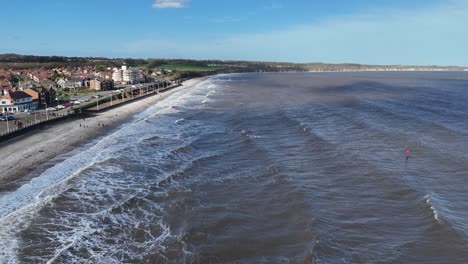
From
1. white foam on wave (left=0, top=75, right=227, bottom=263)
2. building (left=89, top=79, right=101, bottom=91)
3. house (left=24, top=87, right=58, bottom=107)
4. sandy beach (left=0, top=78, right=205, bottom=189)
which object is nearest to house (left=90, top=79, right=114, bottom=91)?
building (left=89, top=79, right=101, bottom=91)

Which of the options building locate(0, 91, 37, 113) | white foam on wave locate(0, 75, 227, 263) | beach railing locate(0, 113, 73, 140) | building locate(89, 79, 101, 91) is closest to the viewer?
white foam on wave locate(0, 75, 227, 263)

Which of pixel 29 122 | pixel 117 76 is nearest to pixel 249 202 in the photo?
pixel 29 122

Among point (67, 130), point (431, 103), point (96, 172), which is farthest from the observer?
point (431, 103)

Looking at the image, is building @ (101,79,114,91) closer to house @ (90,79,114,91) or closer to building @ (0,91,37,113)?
house @ (90,79,114,91)

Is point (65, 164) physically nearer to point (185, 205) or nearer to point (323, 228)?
point (185, 205)

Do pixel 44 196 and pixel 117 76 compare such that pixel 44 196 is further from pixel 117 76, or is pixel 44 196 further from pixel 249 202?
pixel 117 76

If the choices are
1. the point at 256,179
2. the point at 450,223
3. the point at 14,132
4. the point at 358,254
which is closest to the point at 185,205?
the point at 256,179
